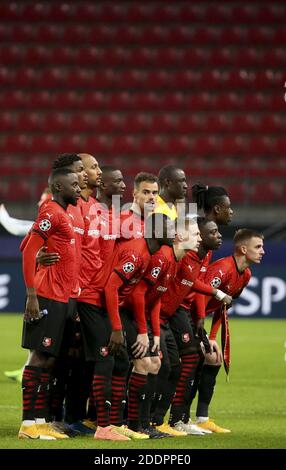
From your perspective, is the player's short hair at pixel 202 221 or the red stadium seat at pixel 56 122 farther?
the red stadium seat at pixel 56 122

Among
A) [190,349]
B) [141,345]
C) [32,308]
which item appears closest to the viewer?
[32,308]

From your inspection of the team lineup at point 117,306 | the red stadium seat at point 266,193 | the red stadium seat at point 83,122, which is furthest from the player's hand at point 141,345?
the red stadium seat at point 83,122

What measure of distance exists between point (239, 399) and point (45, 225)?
3.69 meters

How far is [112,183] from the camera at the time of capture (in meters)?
7.91

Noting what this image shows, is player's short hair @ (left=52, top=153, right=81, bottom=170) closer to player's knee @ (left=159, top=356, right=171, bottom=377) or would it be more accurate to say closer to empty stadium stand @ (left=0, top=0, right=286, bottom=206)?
player's knee @ (left=159, top=356, right=171, bottom=377)

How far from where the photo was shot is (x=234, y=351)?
14.5m

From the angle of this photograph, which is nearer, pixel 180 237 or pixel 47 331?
pixel 47 331

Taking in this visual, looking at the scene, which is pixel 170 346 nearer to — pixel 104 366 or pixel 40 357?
pixel 104 366

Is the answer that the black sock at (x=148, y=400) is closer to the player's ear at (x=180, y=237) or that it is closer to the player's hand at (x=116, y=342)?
the player's hand at (x=116, y=342)

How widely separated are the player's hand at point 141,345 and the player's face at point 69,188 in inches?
39.4

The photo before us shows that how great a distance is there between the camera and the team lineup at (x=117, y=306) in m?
7.17

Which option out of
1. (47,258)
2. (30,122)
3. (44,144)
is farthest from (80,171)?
(30,122)

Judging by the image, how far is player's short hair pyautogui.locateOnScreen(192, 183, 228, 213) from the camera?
8148mm
